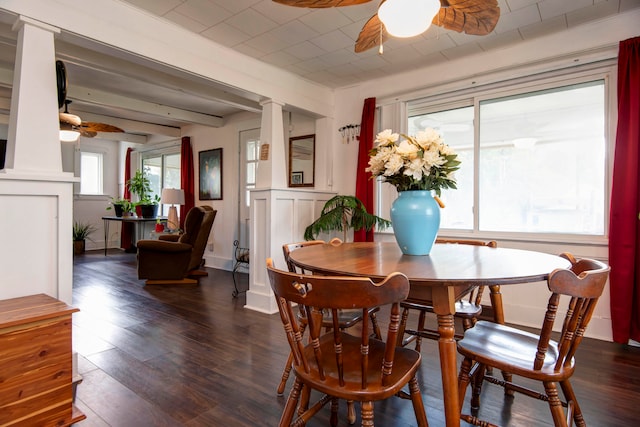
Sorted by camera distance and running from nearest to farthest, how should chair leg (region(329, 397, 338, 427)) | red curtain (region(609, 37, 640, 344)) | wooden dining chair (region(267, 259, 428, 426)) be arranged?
wooden dining chair (region(267, 259, 428, 426))
chair leg (region(329, 397, 338, 427))
red curtain (region(609, 37, 640, 344))

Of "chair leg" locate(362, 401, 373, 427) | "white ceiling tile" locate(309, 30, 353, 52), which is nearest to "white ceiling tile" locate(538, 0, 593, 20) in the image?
"white ceiling tile" locate(309, 30, 353, 52)

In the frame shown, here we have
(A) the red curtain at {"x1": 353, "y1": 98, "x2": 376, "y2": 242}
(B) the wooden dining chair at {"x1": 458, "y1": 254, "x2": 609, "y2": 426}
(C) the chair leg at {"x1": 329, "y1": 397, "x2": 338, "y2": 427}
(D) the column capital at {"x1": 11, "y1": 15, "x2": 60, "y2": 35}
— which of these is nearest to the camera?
(B) the wooden dining chair at {"x1": 458, "y1": 254, "x2": 609, "y2": 426}

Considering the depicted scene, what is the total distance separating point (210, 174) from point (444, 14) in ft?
16.0

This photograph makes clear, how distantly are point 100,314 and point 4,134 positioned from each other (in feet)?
17.1

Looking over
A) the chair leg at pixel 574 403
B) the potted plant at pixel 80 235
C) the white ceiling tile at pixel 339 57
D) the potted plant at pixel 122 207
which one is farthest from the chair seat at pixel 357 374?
the potted plant at pixel 80 235

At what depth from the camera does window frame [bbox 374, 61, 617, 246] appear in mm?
2729

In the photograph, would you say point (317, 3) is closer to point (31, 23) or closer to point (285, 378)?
point (31, 23)

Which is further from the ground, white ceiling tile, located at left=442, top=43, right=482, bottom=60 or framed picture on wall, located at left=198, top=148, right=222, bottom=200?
white ceiling tile, located at left=442, top=43, right=482, bottom=60

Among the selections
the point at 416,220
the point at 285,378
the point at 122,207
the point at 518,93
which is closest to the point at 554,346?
the point at 416,220

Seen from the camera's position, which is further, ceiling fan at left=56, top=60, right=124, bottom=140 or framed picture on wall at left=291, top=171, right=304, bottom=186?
framed picture on wall at left=291, top=171, right=304, bottom=186

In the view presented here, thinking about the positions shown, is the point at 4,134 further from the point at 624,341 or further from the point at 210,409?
the point at 624,341

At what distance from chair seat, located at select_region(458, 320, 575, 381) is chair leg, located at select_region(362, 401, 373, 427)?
51 cm

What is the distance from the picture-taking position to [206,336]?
8.89ft

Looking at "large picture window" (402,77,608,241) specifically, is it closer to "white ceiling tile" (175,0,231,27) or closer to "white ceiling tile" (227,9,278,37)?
"white ceiling tile" (227,9,278,37)
